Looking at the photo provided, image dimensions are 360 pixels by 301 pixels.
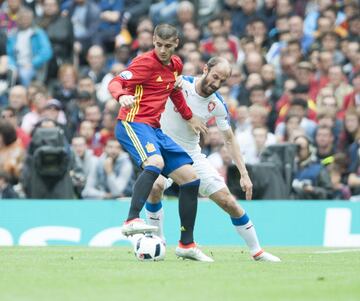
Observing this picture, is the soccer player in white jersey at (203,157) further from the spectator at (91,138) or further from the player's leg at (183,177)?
→ the spectator at (91,138)

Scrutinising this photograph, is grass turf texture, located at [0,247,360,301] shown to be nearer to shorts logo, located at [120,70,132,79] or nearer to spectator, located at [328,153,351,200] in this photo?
shorts logo, located at [120,70,132,79]

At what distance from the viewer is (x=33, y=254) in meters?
13.5

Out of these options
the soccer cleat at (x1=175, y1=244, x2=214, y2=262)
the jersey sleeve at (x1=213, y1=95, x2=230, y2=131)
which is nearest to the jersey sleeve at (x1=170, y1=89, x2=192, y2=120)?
the jersey sleeve at (x1=213, y1=95, x2=230, y2=131)

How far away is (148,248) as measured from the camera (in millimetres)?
12172

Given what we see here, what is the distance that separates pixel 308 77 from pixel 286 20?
2.54 meters

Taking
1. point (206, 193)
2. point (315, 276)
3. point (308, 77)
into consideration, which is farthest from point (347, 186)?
point (315, 276)

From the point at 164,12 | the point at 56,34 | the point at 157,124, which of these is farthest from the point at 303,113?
the point at 157,124

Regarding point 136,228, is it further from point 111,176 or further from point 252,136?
point 252,136

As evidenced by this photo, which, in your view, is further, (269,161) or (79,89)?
(79,89)

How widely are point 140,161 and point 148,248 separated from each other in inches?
33.0

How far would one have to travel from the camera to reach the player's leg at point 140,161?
11852mm

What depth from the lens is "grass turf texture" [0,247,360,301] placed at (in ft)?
30.6

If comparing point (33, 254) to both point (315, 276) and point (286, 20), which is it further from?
point (286, 20)

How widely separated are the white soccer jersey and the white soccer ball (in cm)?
140
